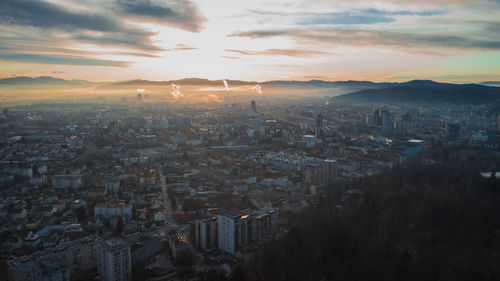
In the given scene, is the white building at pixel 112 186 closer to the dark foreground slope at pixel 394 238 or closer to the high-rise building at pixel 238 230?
the high-rise building at pixel 238 230

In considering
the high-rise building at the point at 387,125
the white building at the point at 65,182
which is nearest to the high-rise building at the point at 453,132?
the high-rise building at the point at 387,125

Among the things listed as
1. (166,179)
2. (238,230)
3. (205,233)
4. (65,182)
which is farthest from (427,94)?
(205,233)

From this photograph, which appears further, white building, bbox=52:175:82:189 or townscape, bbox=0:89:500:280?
white building, bbox=52:175:82:189

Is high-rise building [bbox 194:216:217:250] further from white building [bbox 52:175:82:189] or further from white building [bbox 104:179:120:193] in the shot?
white building [bbox 52:175:82:189]

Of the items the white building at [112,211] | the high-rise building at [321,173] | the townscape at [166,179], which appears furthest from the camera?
the high-rise building at [321,173]

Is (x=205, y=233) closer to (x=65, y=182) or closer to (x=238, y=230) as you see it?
(x=238, y=230)

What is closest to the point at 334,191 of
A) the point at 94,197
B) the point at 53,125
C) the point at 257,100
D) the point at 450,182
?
the point at 450,182

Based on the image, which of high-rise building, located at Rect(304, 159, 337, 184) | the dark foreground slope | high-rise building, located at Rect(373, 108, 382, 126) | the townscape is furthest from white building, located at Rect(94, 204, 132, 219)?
high-rise building, located at Rect(373, 108, 382, 126)
